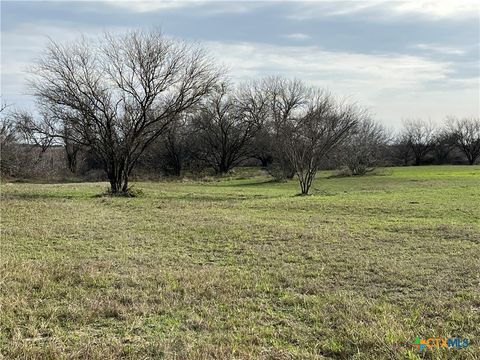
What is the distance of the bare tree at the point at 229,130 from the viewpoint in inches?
2130

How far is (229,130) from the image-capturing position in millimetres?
54594

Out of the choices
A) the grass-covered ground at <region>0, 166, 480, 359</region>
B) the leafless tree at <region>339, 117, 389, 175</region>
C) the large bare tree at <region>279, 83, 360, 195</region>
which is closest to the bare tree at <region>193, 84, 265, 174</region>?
the leafless tree at <region>339, 117, 389, 175</region>

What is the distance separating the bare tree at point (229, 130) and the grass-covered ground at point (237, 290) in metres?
43.8

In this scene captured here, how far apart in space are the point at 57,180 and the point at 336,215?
34423 mm

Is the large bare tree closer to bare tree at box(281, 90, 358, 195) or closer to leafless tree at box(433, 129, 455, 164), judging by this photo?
bare tree at box(281, 90, 358, 195)

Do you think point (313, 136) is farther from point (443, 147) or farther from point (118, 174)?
point (443, 147)

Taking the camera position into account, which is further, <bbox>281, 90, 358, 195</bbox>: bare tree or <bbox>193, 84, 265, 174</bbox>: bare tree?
<bbox>193, 84, 265, 174</bbox>: bare tree

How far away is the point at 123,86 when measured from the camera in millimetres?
21203

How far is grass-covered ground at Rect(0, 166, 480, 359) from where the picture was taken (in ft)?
12.1

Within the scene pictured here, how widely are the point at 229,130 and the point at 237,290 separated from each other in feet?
164

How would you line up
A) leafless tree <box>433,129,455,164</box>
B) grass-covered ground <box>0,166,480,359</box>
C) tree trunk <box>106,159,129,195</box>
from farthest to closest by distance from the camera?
leafless tree <box>433,129,455,164</box> < tree trunk <box>106,159,129,195</box> < grass-covered ground <box>0,166,480,359</box>

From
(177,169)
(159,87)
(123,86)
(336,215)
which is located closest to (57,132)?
(123,86)

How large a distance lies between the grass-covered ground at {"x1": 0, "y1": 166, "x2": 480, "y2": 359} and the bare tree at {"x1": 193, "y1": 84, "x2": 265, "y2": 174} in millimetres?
43833

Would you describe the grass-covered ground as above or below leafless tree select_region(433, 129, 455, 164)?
below
